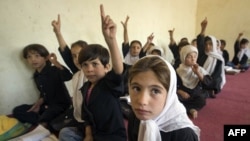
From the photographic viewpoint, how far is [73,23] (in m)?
2.67

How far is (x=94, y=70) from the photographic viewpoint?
1406 millimetres

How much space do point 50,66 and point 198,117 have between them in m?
1.55

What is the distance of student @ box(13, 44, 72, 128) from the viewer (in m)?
2.14

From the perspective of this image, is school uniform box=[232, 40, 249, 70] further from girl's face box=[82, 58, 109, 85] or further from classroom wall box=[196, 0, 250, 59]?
girl's face box=[82, 58, 109, 85]

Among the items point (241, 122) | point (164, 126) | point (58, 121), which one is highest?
point (164, 126)

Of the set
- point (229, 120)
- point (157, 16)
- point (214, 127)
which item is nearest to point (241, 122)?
point (229, 120)

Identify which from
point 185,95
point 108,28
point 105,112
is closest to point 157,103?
point 108,28

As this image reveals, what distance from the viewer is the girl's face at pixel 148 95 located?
2.98ft

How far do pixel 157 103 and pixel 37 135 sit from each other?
51.4 inches

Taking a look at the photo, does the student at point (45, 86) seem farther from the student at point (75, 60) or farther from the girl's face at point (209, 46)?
the girl's face at point (209, 46)

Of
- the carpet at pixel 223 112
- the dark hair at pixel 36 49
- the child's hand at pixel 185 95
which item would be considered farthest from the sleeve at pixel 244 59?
the dark hair at pixel 36 49

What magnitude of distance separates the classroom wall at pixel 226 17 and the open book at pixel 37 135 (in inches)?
198

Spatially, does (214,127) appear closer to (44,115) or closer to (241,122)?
(241,122)

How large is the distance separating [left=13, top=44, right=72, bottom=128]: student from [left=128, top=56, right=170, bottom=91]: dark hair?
132 centimetres
